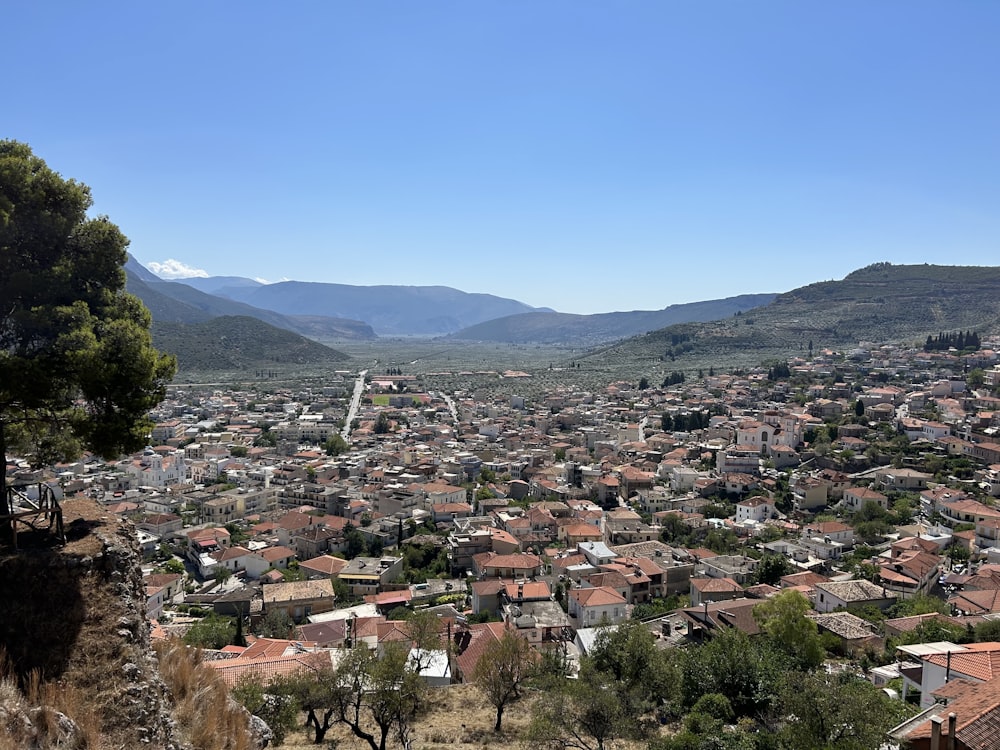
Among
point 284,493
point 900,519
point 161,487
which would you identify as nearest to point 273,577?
point 284,493

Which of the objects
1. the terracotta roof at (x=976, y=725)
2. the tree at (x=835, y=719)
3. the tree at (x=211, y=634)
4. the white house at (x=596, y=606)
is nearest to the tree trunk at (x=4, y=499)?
the tree at (x=835, y=719)

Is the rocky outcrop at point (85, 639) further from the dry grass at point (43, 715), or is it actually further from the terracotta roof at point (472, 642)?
the terracotta roof at point (472, 642)

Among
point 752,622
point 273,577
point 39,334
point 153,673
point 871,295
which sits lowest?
point 273,577

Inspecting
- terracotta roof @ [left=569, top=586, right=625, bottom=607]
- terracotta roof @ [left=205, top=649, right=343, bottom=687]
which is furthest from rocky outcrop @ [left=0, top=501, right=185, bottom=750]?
terracotta roof @ [left=569, top=586, right=625, bottom=607]

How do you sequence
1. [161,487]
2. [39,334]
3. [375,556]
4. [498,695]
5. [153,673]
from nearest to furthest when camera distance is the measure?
1. [153,673]
2. [39,334]
3. [498,695]
4. [375,556]
5. [161,487]

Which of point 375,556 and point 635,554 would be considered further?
point 375,556

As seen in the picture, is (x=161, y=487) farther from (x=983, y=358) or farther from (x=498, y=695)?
(x=983, y=358)
